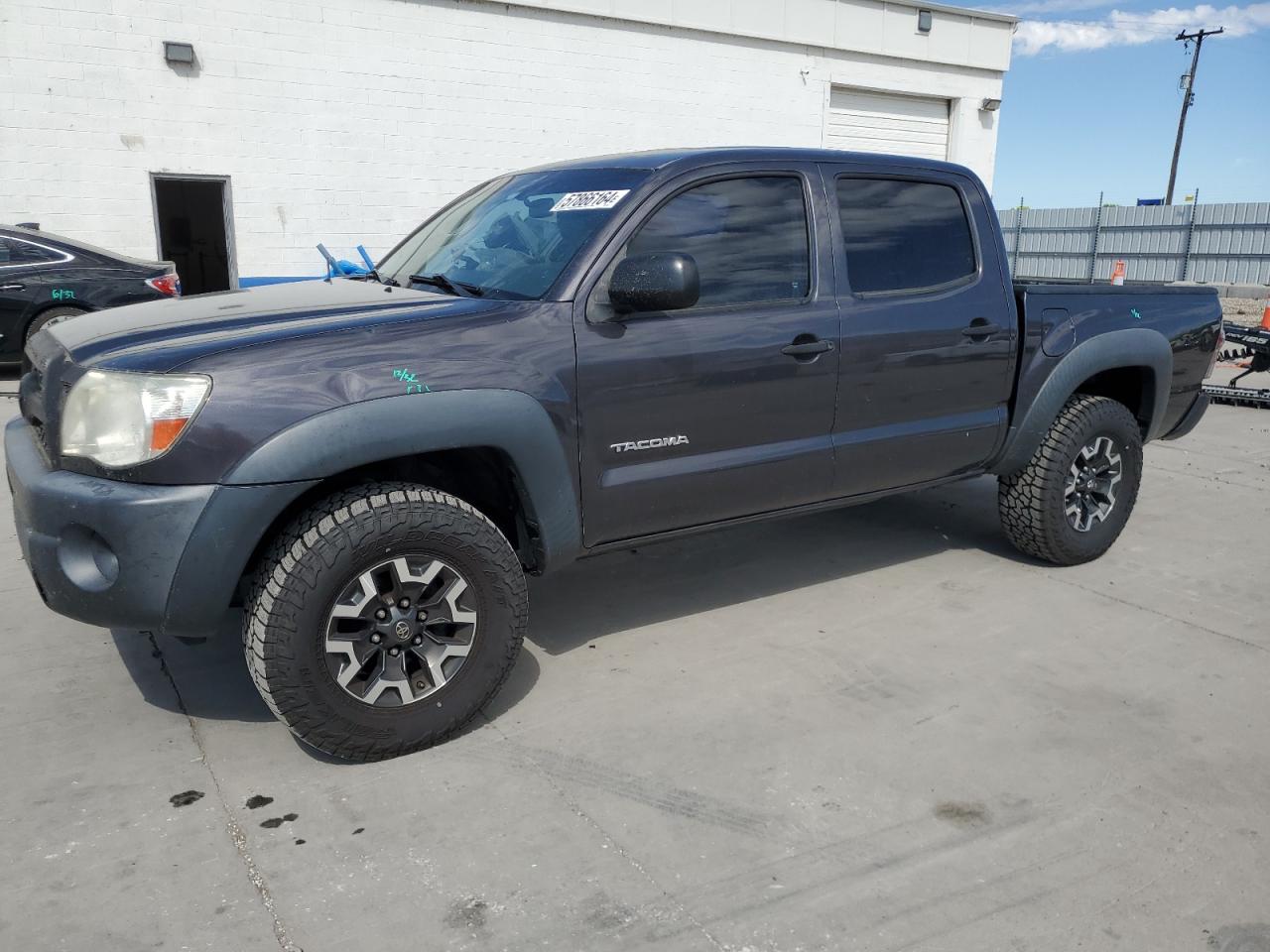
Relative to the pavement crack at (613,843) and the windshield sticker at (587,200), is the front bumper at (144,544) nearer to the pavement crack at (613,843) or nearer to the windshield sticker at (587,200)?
the pavement crack at (613,843)

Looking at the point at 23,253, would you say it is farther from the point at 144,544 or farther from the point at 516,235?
the point at 144,544

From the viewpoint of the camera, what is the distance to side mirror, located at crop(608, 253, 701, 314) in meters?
3.13

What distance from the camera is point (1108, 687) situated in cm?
358

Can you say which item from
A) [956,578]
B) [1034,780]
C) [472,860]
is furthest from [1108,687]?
[472,860]

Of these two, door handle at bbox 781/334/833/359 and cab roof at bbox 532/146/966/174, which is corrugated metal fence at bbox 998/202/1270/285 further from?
door handle at bbox 781/334/833/359

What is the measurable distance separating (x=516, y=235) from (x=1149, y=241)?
29182 mm

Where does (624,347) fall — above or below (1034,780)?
above

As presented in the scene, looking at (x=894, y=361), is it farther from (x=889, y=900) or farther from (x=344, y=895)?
(x=344, y=895)

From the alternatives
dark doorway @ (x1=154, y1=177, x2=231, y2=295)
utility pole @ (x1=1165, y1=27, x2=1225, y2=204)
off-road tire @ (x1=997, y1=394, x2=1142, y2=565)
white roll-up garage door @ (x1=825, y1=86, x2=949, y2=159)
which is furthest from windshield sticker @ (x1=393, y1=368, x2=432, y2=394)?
utility pole @ (x1=1165, y1=27, x2=1225, y2=204)

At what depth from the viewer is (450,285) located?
3.59m

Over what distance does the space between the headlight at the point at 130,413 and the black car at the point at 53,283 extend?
775 centimetres

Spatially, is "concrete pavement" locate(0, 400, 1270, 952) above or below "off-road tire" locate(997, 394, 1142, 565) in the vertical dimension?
below

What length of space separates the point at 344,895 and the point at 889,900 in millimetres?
1323

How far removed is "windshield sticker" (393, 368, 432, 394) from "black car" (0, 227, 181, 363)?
7.98 meters
